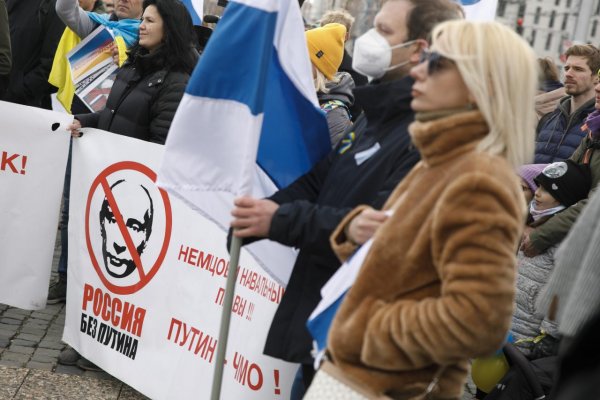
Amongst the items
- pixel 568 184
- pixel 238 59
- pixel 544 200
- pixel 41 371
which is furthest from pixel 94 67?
pixel 238 59

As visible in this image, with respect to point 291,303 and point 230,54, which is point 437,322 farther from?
point 230,54

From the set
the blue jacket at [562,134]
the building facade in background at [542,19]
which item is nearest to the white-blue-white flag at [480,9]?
the blue jacket at [562,134]

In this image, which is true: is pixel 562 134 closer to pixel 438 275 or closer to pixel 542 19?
pixel 438 275

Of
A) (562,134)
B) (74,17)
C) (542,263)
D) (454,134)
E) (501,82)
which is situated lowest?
(542,263)

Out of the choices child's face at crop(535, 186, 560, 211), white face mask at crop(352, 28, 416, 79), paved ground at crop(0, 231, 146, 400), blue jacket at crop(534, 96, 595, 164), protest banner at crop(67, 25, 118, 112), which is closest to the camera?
white face mask at crop(352, 28, 416, 79)

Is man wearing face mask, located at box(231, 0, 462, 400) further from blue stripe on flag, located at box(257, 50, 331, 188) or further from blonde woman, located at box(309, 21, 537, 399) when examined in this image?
blonde woman, located at box(309, 21, 537, 399)

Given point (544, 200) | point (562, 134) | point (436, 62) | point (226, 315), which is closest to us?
point (436, 62)

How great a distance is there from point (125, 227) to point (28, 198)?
95 centimetres

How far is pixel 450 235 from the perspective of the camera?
95.7 inches

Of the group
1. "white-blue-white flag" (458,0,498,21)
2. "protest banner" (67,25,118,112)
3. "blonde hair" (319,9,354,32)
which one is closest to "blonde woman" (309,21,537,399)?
"white-blue-white flag" (458,0,498,21)

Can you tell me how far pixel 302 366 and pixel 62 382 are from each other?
2.34 metres

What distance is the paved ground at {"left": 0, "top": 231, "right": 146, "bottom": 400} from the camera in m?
5.21

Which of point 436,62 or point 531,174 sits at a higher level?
point 436,62

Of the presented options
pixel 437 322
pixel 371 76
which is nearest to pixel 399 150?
pixel 371 76
